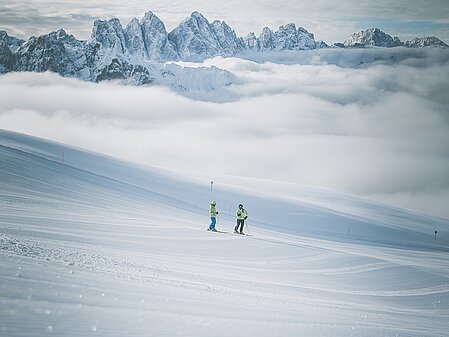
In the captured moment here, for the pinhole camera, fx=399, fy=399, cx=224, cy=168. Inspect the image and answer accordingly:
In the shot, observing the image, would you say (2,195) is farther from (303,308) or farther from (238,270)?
(303,308)

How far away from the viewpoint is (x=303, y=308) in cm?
816

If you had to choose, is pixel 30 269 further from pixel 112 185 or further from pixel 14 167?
pixel 112 185

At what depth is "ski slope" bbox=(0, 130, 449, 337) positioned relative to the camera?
5.36 meters

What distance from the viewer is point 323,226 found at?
33.1 meters

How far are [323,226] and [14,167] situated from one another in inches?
919

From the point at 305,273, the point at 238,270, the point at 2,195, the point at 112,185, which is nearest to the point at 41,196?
the point at 2,195

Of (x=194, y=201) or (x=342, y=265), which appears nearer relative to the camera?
(x=342, y=265)

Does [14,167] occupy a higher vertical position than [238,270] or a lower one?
higher

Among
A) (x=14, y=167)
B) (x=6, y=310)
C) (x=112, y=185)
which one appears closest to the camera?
(x=6, y=310)

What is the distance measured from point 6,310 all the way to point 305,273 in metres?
10.4

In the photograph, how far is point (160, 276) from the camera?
8359mm

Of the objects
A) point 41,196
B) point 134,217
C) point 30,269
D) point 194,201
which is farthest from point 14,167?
point 30,269

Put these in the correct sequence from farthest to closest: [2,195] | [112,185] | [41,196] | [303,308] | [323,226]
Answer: [323,226], [112,185], [41,196], [2,195], [303,308]

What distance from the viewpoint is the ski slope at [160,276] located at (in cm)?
536
